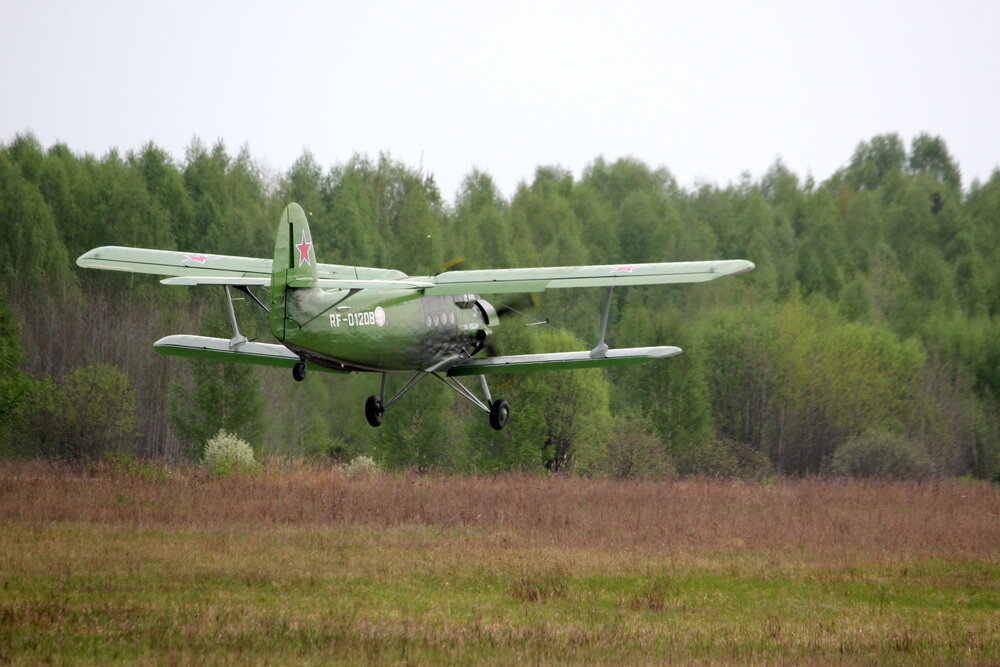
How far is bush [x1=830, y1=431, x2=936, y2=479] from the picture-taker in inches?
2310

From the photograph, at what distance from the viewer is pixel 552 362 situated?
72.8ft

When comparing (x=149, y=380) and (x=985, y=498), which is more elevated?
(x=149, y=380)

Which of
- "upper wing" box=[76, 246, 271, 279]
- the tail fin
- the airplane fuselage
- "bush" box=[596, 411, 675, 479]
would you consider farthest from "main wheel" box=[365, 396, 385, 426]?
"bush" box=[596, 411, 675, 479]

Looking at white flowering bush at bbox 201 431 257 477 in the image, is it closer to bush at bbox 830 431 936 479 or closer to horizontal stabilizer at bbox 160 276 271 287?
horizontal stabilizer at bbox 160 276 271 287

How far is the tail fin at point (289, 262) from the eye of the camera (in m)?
19.2

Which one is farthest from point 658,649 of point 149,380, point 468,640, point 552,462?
point 149,380

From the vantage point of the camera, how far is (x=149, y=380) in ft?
224

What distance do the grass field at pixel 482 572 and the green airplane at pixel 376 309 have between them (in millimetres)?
4039

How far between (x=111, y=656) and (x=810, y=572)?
16428mm

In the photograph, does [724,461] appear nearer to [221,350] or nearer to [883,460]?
[883,460]

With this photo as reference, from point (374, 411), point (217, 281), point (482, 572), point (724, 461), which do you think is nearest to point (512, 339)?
point (724, 461)

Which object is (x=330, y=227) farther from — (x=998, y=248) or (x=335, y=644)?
(x=335, y=644)

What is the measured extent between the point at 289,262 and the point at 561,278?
14.7ft

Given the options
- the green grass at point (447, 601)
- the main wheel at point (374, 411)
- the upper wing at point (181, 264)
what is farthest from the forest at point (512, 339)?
the main wheel at point (374, 411)
